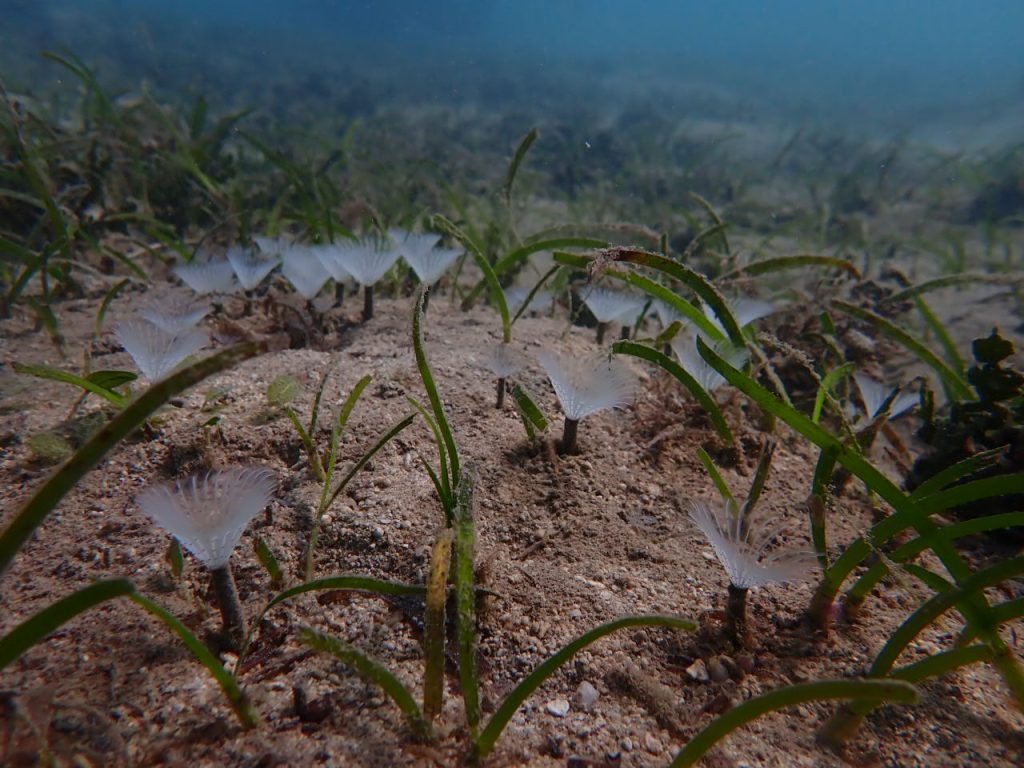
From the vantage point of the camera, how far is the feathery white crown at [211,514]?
154cm

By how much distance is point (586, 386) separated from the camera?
2.26 metres

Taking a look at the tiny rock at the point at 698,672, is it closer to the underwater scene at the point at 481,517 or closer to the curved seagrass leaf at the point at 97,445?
the underwater scene at the point at 481,517

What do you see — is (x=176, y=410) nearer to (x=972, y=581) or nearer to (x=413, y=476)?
(x=413, y=476)

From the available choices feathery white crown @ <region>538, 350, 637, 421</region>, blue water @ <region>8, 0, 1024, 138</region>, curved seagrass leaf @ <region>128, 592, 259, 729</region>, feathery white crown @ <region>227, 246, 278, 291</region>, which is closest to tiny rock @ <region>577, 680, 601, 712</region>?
curved seagrass leaf @ <region>128, 592, 259, 729</region>

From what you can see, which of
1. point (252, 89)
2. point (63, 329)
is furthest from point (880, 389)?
point (252, 89)

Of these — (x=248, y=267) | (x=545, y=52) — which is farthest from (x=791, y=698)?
(x=545, y=52)

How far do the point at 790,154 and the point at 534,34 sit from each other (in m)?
71.2

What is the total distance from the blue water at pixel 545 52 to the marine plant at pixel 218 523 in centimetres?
1894

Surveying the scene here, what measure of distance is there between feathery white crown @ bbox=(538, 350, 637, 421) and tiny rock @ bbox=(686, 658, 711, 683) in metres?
0.97

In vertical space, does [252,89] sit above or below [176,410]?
above

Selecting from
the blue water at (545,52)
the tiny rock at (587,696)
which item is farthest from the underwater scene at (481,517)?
the blue water at (545,52)

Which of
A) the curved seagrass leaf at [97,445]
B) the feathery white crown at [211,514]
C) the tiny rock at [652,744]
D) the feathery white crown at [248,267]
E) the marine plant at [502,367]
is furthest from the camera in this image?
the feathery white crown at [248,267]

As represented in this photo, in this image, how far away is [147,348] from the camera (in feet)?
7.76

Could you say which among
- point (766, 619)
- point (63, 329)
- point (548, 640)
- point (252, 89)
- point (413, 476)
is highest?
point (252, 89)
